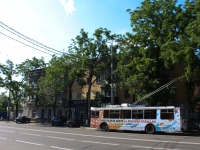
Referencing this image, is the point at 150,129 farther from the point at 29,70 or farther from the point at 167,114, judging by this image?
the point at 29,70

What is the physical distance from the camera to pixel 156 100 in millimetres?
29938

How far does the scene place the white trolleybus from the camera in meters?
22.6

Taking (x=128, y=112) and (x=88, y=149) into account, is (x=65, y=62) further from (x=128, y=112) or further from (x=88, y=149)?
(x=88, y=149)

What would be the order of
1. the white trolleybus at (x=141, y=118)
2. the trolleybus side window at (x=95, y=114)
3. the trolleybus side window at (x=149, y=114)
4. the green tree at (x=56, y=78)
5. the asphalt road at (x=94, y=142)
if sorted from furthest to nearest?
the green tree at (x=56, y=78)
the trolleybus side window at (x=95, y=114)
the trolleybus side window at (x=149, y=114)
the white trolleybus at (x=141, y=118)
the asphalt road at (x=94, y=142)

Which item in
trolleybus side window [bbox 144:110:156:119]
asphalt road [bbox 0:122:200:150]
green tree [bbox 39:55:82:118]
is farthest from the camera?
green tree [bbox 39:55:82:118]

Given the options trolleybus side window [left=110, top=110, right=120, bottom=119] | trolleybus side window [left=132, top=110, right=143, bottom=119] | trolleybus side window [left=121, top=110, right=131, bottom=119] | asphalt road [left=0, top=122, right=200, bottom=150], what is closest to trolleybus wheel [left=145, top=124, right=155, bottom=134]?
trolleybus side window [left=132, top=110, right=143, bottom=119]

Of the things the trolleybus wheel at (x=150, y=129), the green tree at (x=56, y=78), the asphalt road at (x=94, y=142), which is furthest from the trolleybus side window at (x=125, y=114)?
the green tree at (x=56, y=78)

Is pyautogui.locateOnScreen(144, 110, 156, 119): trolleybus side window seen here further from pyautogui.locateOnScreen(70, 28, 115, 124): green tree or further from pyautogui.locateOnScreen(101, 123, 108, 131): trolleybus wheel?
pyautogui.locateOnScreen(70, 28, 115, 124): green tree

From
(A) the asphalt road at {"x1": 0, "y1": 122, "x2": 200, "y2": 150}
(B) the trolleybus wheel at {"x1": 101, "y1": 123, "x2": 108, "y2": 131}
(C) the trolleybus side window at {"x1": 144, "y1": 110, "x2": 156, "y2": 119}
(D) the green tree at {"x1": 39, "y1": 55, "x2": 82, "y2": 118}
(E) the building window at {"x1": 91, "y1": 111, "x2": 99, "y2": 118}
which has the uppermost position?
(D) the green tree at {"x1": 39, "y1": 55, "x2": 82, "y2": 118}

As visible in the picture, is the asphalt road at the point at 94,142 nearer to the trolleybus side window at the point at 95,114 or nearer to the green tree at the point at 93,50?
the trolleybus side window at the point at 95,114

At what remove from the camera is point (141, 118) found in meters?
24.5

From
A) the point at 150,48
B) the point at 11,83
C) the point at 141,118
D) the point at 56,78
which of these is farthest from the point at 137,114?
the point at 11,83

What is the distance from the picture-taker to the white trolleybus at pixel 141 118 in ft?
74.2

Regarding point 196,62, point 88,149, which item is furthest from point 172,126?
point 88,149
